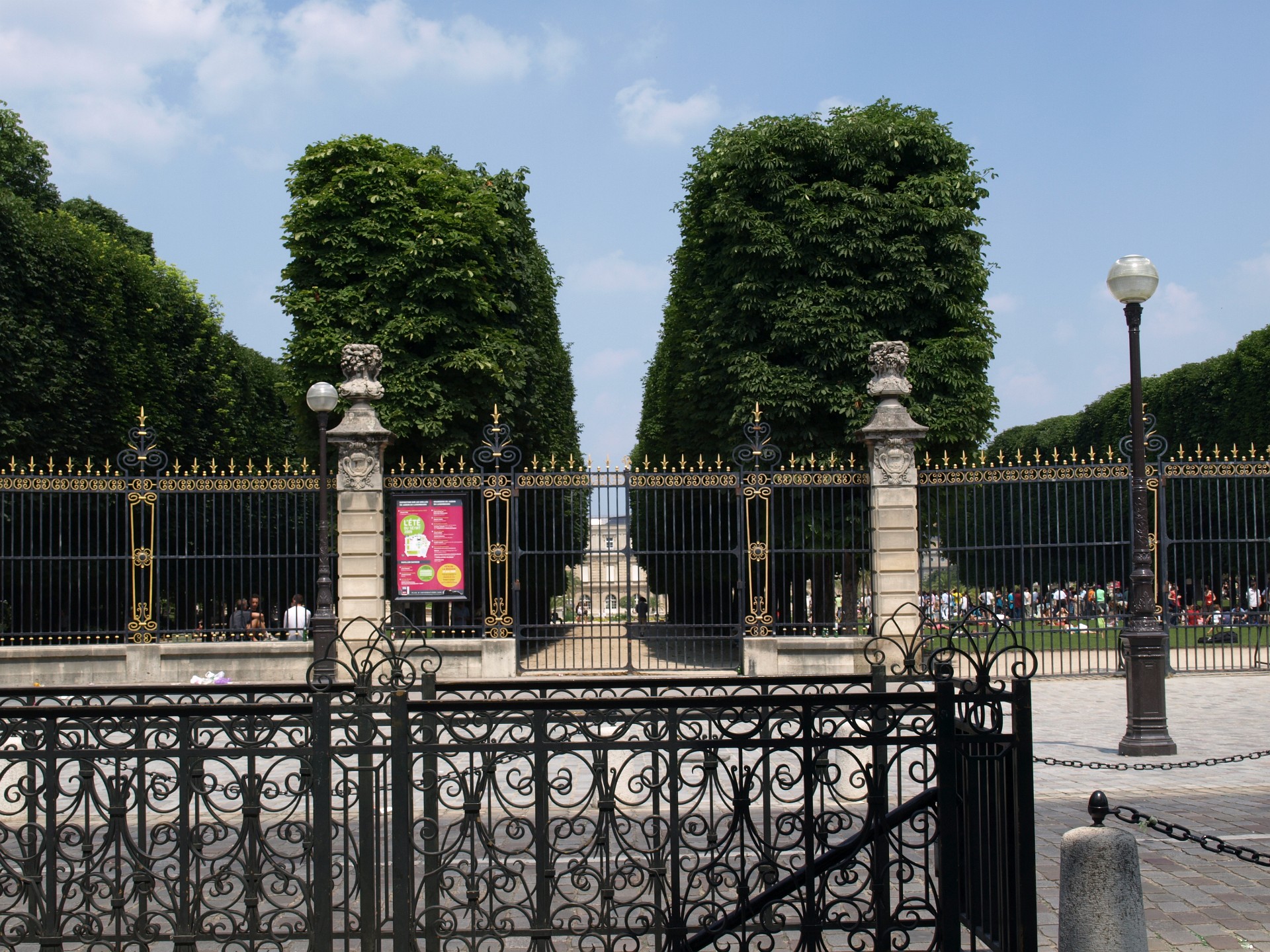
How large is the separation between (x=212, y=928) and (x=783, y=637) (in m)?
12.1

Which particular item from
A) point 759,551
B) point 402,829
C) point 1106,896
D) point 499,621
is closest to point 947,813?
point 1106,896

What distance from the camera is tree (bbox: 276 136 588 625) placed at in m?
23.0

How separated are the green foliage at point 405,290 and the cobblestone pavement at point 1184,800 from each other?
13082 mm

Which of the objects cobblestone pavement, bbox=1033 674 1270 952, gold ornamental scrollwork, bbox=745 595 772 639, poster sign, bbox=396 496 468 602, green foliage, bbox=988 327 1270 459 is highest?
green foliage, bbox=988 327 1270 459

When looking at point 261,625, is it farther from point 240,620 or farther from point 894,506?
point 894,506

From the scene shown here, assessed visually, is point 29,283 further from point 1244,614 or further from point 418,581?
point 1244,614

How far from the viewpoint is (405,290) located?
23.6 meters

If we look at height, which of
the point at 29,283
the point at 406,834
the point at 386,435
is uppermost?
the point at 29,283

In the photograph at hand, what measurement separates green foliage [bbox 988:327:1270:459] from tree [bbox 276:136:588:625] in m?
15.8

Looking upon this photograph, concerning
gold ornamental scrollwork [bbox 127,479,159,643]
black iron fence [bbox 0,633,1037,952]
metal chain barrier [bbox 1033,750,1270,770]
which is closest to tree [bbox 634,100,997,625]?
gold ornamental scrollwork [bbox 127,479,159,643]

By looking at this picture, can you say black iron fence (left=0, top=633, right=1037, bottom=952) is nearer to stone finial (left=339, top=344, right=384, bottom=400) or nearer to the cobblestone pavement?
the cobblestone pavement

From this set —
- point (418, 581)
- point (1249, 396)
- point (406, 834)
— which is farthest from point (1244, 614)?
point (1249, 396)

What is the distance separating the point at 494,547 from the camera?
15.7 metres

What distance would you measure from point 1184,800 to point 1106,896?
16.5 feet
